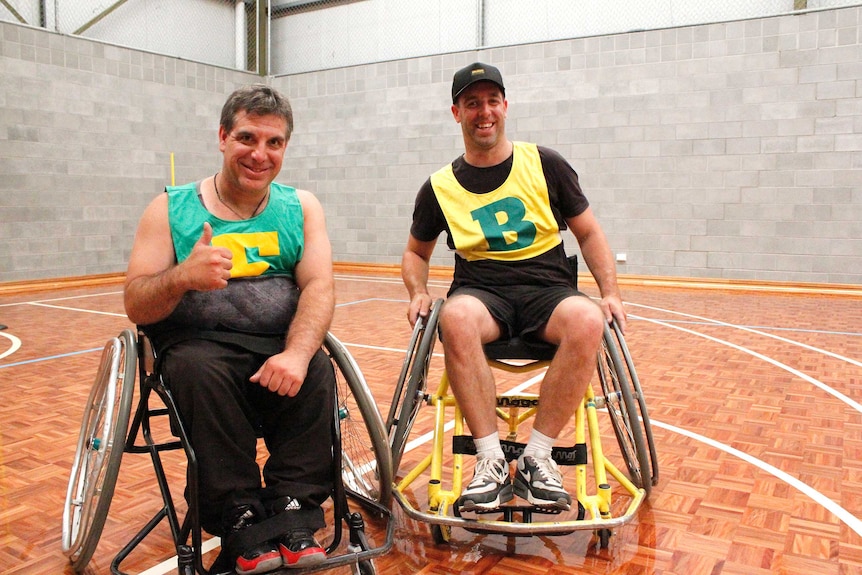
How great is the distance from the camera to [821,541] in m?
1.80

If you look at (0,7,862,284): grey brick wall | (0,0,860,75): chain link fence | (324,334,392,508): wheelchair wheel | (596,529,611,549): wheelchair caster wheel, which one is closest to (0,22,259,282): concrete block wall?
(0,7,862,284): grey brick wall

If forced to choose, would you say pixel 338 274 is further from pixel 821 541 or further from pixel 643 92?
pixel 821 541

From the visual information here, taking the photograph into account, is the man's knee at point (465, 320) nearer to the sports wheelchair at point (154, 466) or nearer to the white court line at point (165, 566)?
the sports wheelchair at point (154, 466)

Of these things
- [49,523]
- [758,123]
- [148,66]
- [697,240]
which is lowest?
[49,523]

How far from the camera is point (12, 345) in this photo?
4.49 meters

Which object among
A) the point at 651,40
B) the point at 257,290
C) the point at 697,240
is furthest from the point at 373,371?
the point at 651,40

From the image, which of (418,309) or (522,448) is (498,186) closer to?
(418,309)

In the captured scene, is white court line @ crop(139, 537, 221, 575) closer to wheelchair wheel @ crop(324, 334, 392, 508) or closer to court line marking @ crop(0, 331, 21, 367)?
wheelchair wheel @ crop(324, 334, 392, 508)

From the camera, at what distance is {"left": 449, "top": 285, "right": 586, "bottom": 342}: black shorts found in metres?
1.94

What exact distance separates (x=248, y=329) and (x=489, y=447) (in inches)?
25.5

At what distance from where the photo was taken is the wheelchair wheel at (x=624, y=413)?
1.85 m

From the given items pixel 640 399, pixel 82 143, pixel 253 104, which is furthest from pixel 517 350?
pixel 82 143

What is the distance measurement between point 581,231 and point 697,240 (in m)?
5.42

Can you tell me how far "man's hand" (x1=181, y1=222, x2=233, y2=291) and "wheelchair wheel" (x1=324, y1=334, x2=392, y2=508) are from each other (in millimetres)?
319
